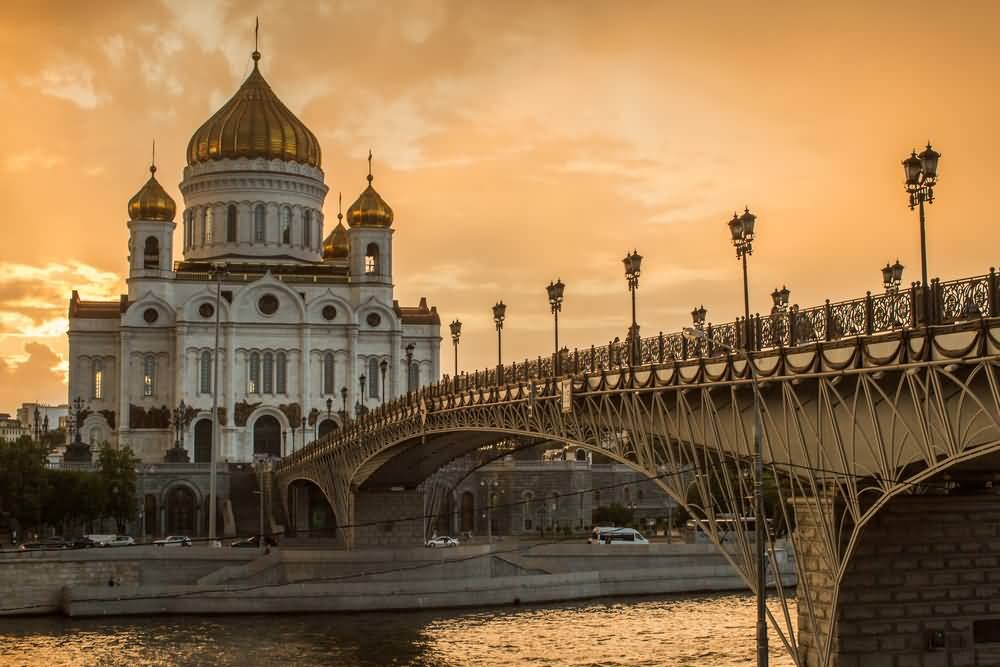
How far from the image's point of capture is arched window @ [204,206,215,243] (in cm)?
9294

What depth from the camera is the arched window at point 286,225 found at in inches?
3676

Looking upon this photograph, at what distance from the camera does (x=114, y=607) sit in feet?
146

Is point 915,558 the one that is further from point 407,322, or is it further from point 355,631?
point 407,322

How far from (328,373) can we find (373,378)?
2.81 m

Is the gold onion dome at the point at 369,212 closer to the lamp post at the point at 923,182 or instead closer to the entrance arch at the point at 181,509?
the entrance arch at the point at 181,509

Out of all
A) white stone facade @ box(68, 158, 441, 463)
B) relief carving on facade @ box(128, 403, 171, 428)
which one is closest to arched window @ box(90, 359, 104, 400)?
white stone facade @ box(68, 158, 441, 463)

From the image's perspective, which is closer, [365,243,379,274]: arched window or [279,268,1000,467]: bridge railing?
[279,268,1000,467]: bridge railing

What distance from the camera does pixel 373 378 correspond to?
294 feet

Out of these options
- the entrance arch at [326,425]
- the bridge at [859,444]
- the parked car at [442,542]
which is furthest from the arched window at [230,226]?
the bridge at [859,444]

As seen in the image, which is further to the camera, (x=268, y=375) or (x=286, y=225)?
(x=286, y=225)

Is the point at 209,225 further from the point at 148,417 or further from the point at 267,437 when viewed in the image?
the point at 267,437

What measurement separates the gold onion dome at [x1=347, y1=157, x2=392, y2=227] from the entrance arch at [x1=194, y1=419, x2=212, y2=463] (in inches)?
637

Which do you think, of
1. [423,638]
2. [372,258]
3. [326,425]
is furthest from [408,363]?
[372,258]

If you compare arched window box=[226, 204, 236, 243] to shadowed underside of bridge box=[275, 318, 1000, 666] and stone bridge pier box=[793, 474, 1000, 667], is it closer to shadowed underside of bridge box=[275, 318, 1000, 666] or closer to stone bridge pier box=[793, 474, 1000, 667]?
shadowed underside of bridge box=[275, 318, 1000, 666]
